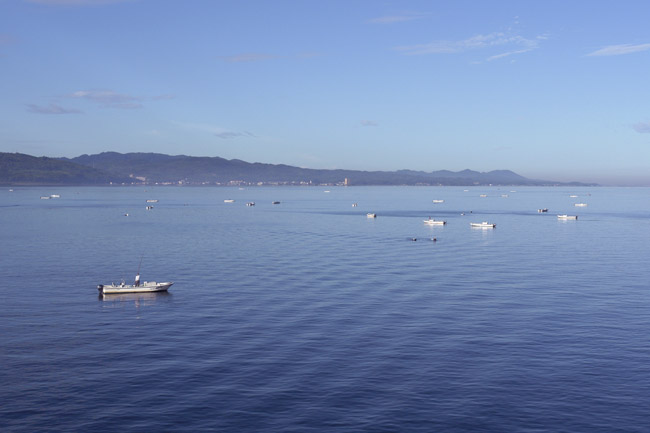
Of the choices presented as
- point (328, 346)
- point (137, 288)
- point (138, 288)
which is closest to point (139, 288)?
point (138, 288)

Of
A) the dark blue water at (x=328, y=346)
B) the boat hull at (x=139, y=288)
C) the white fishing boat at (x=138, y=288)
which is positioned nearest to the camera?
the dark blue water at (x=328, y=346)

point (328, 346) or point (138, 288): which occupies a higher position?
point (328, 346)

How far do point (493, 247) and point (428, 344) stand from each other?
91658mm

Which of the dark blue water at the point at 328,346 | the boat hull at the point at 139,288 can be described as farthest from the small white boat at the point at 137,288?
the dark blue water at the point at 328,346

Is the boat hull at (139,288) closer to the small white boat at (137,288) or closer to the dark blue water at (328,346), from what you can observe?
the small white boat at (137,288)

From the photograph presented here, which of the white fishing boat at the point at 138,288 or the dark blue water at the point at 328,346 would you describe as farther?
the white fishing boat at the point at 138,288

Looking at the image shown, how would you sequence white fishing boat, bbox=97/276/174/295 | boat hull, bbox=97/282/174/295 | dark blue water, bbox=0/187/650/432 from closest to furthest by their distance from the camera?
dark blue water, bbox=0/187/650/432, boat hull, bbox=97/282/174/295, white fishing boat, bbox=97/276/174/295

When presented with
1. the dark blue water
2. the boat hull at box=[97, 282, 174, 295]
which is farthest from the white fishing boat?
the dark blue water

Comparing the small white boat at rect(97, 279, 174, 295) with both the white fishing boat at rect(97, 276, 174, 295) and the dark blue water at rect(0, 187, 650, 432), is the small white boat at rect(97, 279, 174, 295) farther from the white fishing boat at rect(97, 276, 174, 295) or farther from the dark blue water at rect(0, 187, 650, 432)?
the dark blue water at rect(0, 187, 650, 432)

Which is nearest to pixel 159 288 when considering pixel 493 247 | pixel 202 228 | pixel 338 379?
pixel 338 379

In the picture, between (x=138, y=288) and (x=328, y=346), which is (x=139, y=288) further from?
(x=328, y=346)

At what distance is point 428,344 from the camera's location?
57.1 m

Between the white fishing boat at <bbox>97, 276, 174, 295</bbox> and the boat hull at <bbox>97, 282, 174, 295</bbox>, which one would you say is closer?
the boat hull at <bbox>97, 282, 174, 295</bbox>

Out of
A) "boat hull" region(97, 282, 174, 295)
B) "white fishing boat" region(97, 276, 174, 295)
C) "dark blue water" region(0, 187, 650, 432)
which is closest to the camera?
"dark blue water" region(0, 187, 650, 432)
